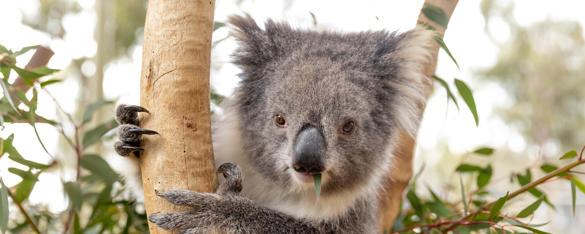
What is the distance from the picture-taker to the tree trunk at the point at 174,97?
139 centimetres

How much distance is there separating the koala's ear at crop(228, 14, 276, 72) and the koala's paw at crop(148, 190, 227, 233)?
2.49 feet

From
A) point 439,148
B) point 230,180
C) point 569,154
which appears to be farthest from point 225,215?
point 439,148

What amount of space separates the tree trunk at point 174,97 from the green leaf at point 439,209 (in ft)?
4.45

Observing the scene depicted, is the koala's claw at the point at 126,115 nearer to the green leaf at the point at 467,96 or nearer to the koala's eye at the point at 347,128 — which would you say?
the koala's eye at the point at 347,128

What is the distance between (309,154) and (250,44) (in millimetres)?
707

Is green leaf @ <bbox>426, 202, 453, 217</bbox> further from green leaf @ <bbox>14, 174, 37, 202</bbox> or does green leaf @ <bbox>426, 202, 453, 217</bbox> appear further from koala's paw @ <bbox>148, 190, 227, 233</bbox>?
green leaf @ <bbox>14, 174, 37, 202</bbox>

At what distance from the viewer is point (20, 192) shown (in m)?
1.84

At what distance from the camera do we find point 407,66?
6.61 ft

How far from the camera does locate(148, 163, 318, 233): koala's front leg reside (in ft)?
4.54

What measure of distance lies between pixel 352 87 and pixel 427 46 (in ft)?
1.34

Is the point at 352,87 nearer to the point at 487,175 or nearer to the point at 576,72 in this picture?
the point at 487,175

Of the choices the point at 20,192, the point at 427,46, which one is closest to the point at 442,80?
the point at 427,46

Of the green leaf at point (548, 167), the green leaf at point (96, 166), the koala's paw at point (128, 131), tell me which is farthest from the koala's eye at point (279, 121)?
the green leaf at point (548, 167)

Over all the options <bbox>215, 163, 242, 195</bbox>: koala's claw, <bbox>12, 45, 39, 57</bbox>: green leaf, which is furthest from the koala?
<bbox>12, 45, 39, 57</bbox>: green leaf
